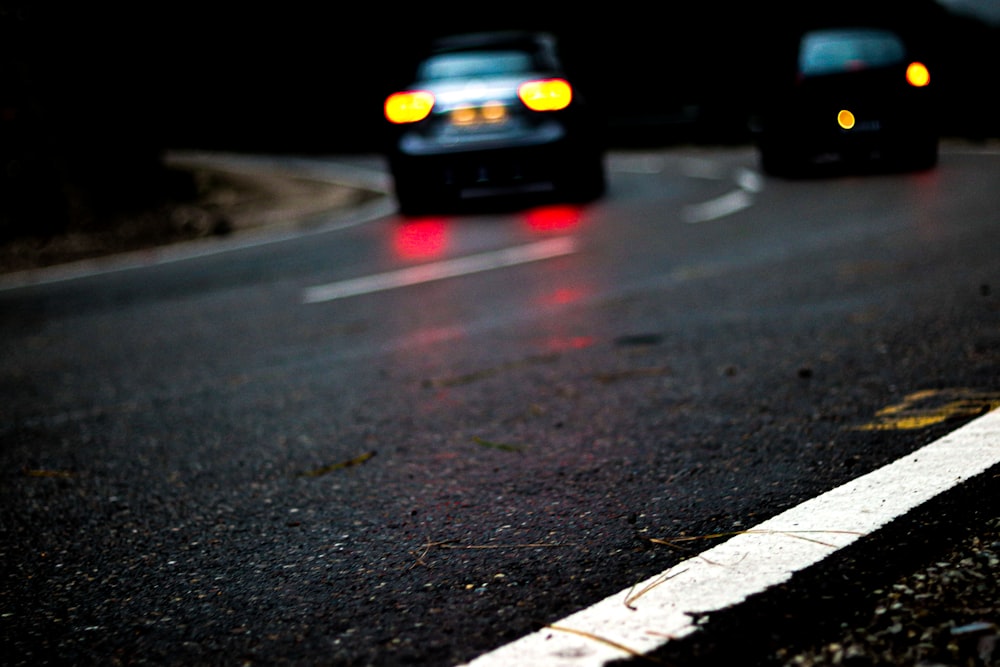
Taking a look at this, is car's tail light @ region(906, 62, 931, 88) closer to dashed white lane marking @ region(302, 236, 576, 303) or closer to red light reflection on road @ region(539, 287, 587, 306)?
red light reflection on road @ region(539, 287, 587, 306)

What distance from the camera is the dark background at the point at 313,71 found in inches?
64.5

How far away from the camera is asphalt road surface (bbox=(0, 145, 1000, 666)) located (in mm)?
2332

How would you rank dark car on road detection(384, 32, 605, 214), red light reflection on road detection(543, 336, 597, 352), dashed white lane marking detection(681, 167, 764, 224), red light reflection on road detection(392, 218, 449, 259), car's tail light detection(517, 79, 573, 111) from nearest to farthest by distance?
dark car on road detection(384, 32, 605, 214)
car's tail light detection(517, 79, 573, 111)
red light reflection on road detection(543, 336, 597, 352)
red light reflection on road detection(392, 218, 449, 259)
dashed white lane marking detection(681, 167, 764, 224)

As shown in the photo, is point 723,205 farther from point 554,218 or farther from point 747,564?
point 747,564

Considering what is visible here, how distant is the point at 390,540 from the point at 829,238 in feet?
19.2

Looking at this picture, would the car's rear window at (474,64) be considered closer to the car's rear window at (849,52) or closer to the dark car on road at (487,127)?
the dark car on road at (487,127)

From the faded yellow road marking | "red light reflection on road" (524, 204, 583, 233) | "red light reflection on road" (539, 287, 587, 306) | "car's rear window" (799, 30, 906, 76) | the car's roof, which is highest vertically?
the car's roof

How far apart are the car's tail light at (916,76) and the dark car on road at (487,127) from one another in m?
2.08

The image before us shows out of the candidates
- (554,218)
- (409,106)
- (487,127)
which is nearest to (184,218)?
(554,218)

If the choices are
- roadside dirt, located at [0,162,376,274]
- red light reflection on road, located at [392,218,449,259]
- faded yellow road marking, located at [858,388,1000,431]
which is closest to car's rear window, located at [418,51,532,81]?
faded yellow road marking, located at [858,388,1000,431]

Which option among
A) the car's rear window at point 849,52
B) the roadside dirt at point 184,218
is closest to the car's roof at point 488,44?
the car's rear window at point 849,52

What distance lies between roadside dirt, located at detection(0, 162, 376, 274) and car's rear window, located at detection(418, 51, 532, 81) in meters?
6.89

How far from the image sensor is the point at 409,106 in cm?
420

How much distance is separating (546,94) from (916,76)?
12.6 feet
